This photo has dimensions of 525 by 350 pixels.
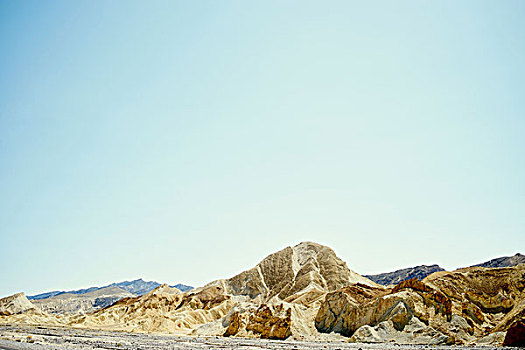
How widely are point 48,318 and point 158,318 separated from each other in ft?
131

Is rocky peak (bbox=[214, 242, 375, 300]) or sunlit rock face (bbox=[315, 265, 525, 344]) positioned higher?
rocky peak (bbox=[214, 242, 375, 300])

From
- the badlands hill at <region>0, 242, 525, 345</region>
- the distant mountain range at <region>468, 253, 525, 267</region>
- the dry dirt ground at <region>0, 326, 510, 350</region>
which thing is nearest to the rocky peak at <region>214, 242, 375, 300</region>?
the badlands hill at <region>0, 242, 525, 345</region>

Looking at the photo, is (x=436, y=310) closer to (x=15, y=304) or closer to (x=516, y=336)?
(x=516, y=336)

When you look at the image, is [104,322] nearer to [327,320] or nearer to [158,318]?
[158,318]

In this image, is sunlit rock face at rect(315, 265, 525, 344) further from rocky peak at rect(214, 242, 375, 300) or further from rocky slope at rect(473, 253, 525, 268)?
rocky slope at rect(473, 253, 525, 268)

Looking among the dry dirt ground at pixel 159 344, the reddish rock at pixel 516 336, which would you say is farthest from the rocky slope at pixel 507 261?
the dry dirt ground at pixel 159 344

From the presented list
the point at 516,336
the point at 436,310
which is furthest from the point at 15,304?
the point at 516,336

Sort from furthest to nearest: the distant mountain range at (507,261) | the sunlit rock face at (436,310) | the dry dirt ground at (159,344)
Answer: the distant mountain range at (507,261), the sunlit rock face at (436,310), the dry dirt ground at (159,344)

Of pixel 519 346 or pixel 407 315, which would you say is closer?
pixel 519 346

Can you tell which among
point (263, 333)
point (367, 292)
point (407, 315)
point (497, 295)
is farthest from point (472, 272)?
point (263, 333)

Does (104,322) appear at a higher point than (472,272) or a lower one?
lower

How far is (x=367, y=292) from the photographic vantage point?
67.9m

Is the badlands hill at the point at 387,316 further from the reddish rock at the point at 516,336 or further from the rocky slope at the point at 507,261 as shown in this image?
the rocky slope at the point at 507,261

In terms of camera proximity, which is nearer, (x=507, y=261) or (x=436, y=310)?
(x=436, y=310)
